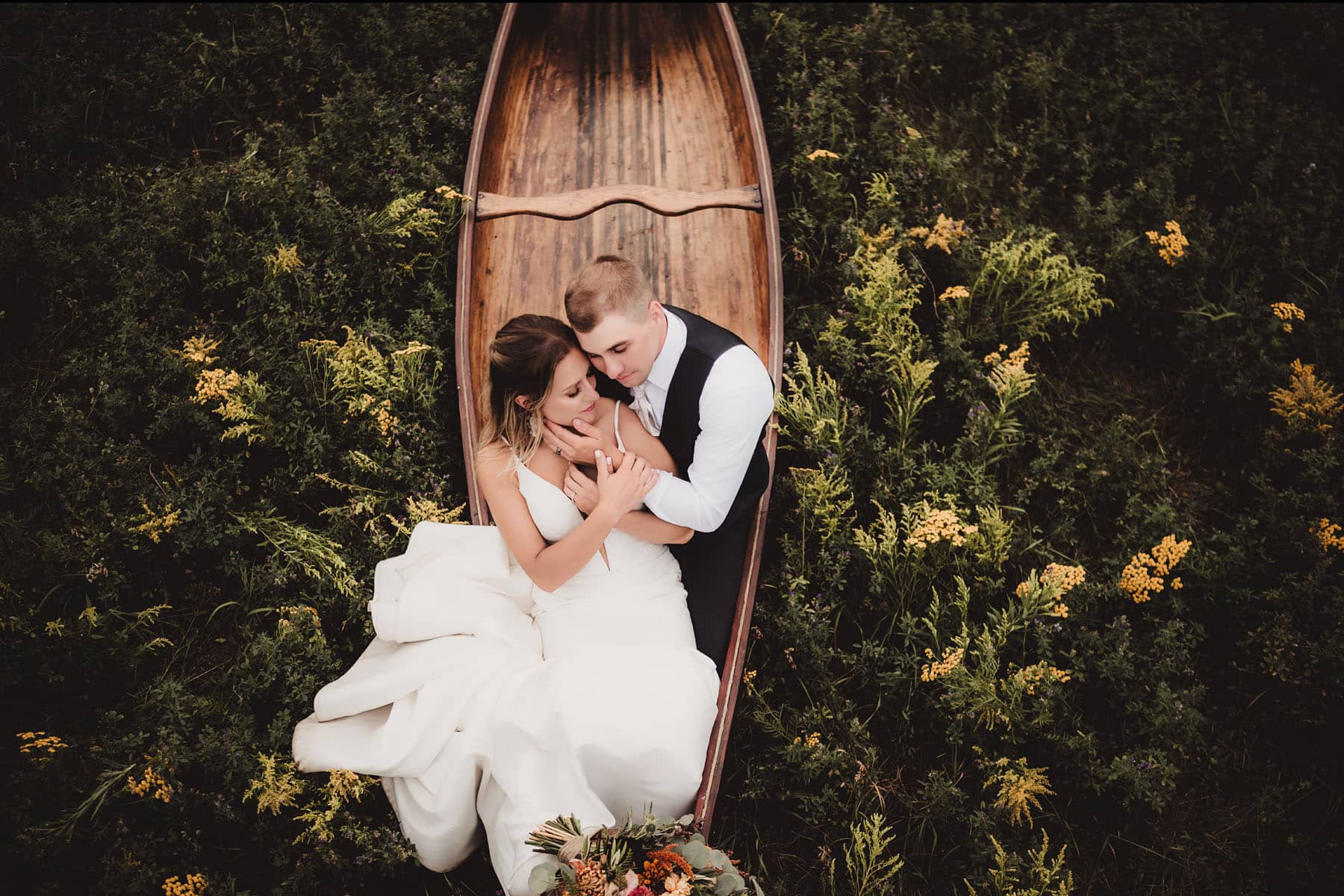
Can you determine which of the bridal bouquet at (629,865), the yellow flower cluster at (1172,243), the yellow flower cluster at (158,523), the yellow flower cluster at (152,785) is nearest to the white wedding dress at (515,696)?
the bridal bouquet at (629,865)

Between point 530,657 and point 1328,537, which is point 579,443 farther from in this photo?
point 1328,537

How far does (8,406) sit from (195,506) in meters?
1.28

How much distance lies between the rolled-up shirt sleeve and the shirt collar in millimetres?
159

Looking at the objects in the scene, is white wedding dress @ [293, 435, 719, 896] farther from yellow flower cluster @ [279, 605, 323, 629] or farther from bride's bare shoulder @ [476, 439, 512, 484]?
yellow flower cluster @ [279, 605, 323, 629]

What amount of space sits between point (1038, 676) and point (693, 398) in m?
1.88

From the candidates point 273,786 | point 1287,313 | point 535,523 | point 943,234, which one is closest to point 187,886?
point 273,786

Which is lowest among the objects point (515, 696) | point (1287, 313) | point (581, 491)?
point (515, 696)

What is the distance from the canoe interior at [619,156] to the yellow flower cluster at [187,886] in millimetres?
2312

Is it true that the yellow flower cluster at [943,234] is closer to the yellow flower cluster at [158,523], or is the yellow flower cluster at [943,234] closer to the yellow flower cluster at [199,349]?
the yellow flower cluster at [199,349]

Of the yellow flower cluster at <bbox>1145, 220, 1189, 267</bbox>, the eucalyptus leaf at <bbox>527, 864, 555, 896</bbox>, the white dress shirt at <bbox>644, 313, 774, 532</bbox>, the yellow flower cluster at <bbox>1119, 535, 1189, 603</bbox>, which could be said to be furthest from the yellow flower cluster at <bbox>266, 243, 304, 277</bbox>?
the yellow flower cluster at <bbox>1145, 220, 1189, 267</bbox>

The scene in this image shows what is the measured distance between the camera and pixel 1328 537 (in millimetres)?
3920

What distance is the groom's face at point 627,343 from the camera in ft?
9.91

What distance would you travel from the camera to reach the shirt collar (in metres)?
3.24

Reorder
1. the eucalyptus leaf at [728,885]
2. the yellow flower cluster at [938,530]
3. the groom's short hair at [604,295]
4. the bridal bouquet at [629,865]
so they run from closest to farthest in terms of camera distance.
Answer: the bridal bouquet at [629,865] < the eucalyptus leaf at [728,885] < the groom's short hair at [604,295] < the yellow flower cluster at [938,530]
